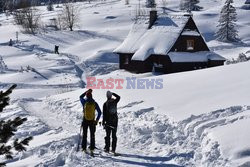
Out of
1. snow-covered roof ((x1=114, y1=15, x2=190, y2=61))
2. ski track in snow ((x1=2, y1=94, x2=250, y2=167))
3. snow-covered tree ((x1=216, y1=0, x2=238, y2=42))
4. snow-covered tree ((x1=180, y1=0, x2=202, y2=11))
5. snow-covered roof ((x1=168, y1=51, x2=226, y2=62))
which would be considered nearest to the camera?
ski track in snow ((x1=2, y1=94, x2=250, y2=167))

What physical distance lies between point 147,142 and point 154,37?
90.5 feet

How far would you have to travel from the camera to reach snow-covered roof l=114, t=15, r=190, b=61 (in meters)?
37.1

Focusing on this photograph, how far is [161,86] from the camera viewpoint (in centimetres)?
1895

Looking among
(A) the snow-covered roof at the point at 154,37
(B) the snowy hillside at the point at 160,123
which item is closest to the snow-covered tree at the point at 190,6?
(A) the snow-covered roof at the point at 154,37

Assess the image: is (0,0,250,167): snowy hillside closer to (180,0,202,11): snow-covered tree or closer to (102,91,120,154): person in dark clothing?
(102,91,120,154): person in dark clothing

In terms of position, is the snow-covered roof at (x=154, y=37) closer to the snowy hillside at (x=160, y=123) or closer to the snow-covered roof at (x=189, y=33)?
the snow-covered roof at (x=189, y=33)

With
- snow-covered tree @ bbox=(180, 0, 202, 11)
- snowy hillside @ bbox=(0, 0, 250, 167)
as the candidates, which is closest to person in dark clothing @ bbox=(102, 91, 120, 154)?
snowy hillside @ bbox=(0, 0, 250, 167)

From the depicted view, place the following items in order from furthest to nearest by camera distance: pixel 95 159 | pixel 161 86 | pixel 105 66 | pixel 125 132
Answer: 1. pixel 105 66
2. pixel 161 86
3. pixel 125 132
4. pixel 95 159

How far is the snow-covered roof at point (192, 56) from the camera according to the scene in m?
36.5

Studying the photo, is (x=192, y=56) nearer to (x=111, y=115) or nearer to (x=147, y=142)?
(x=147, y=142)

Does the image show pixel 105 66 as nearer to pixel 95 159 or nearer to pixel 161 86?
pixel 161 86

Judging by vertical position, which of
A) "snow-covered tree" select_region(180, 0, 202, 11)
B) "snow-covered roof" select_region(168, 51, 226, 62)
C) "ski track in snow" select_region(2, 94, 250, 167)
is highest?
"snow-covered tree" select_region(180, 0, 202, 11)

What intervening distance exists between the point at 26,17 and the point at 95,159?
6208cm

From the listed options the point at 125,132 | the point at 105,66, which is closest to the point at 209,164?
the point at 125,132
